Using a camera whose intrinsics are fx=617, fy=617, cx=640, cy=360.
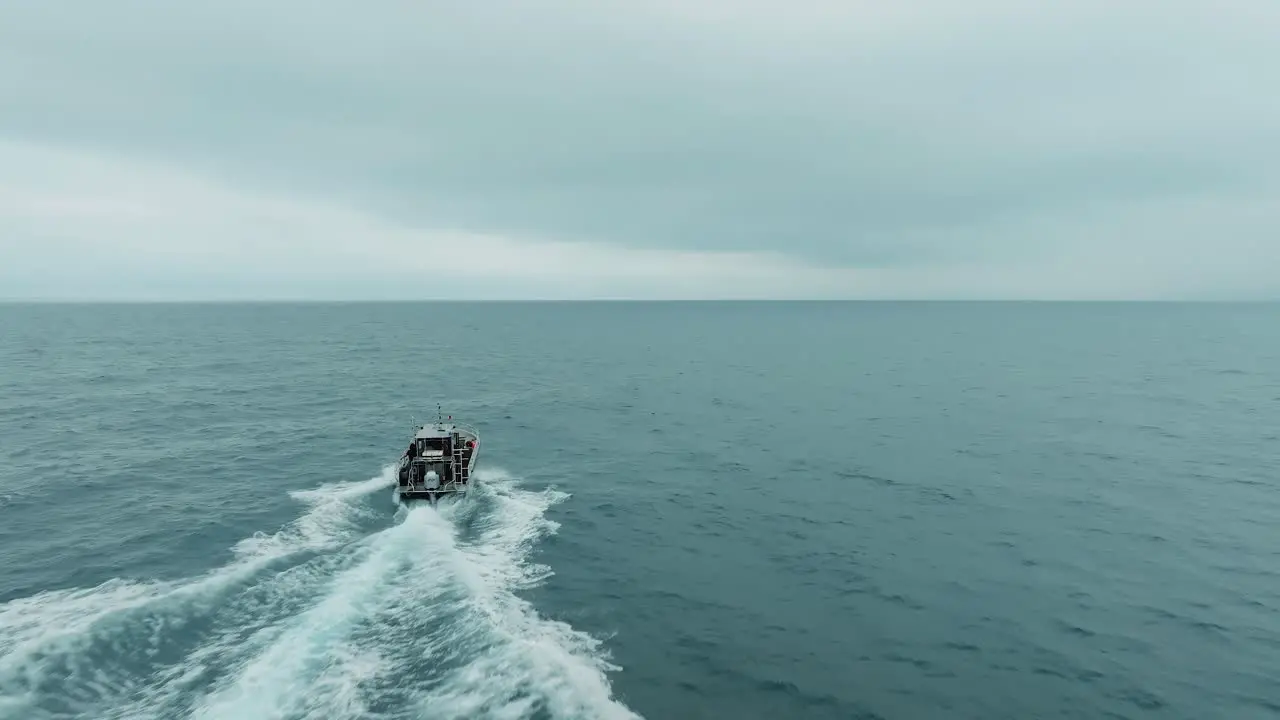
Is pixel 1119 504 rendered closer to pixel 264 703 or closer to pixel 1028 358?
pixel 264 703

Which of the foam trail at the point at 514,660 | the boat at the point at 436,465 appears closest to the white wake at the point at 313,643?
the foam trail at the point at 514,660

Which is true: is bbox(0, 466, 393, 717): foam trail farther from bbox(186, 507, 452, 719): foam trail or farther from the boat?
the boat

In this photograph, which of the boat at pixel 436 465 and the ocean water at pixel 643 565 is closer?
the ocean water at pixel 643 565

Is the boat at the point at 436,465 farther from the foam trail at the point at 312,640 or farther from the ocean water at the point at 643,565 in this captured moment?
the foam trail at the point at 312,640

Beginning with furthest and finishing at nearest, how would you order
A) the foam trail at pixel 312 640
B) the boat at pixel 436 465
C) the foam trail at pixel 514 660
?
the boat at pixel 436 465 → the foam trail at pixel 514 660 → the foam trail at pixel 312 640

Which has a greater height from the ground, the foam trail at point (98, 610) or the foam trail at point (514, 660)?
the foam trail at point (98, 610)

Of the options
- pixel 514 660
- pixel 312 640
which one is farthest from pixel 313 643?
pixel 514 660

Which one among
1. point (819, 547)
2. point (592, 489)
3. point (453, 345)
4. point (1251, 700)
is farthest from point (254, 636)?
point (453, 345)
